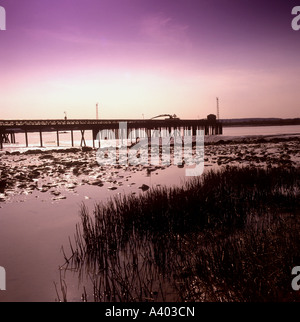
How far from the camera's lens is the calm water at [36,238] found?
15.4ft

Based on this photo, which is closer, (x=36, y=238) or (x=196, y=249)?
(x=196, y=249)

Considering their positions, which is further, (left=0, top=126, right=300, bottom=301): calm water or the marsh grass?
(left=0, top=126, right=300, bottom=301): calm water

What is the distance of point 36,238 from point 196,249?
163 inches

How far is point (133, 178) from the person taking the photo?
1530 centimetres

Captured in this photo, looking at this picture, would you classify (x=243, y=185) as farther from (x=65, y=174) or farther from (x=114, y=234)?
(x=65, y=174)

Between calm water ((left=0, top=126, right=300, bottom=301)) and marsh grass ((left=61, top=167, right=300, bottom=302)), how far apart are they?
435mm

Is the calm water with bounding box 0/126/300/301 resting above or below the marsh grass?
below

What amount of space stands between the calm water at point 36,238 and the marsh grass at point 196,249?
0.43 m

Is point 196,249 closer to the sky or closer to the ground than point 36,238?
closer to the sky

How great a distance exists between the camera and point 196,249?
17.7 feet

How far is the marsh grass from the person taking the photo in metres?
4.07

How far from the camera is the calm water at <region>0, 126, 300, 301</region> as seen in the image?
185 inches
